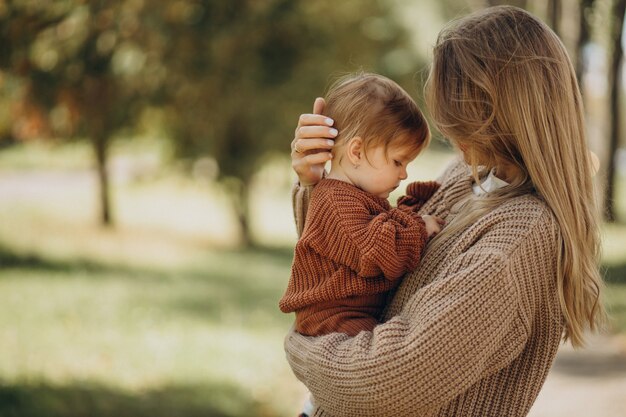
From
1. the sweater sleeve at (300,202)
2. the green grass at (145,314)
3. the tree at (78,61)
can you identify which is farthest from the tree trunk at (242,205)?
the sweater sleeve at (300,202)

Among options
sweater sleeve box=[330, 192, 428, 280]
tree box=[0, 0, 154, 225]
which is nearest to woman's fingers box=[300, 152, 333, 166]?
sweater sleeve box=[330, 192, 428, 280]

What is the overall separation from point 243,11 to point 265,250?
455 cm

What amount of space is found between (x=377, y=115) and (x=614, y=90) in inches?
281

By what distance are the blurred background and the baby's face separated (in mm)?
2872

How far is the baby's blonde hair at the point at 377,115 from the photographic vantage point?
224cm

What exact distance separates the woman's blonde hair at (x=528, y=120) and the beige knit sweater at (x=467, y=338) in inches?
1.9

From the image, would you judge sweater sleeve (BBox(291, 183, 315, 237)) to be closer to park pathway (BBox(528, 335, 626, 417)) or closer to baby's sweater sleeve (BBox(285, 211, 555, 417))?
baby's sweater sleeve (BBox(285, 211, 555, 417))

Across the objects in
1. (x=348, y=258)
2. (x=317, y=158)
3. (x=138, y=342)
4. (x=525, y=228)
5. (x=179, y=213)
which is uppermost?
(x=317, y=158)

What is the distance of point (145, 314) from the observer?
9.07 metres

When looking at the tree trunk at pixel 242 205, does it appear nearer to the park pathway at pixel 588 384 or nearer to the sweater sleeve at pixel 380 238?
the park pathway at pixel 588 384

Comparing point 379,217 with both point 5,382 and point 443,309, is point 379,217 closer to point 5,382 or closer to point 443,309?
point 443,309

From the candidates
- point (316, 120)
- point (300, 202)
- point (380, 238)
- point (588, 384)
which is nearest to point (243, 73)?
point (588, 384)

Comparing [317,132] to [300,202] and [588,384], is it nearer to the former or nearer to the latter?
[300,202]

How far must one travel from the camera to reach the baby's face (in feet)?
7.46
